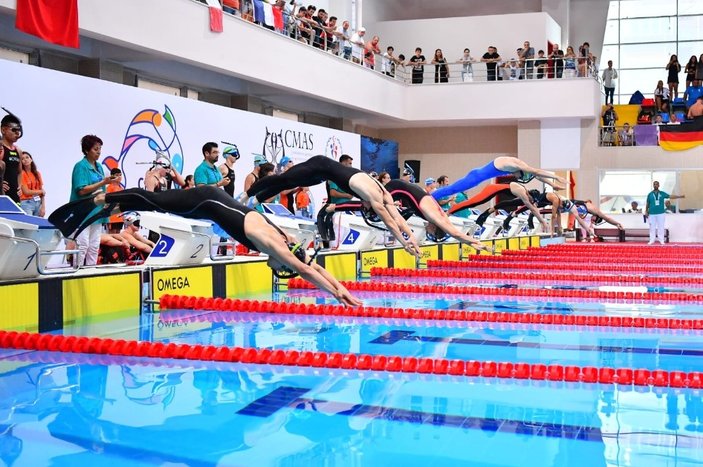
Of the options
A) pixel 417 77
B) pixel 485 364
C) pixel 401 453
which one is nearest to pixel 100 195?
pixel 485 364

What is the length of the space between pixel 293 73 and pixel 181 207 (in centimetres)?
1040

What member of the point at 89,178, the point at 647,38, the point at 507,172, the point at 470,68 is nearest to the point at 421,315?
the point at 89,178

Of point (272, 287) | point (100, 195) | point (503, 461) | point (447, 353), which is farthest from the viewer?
point (272, 287)

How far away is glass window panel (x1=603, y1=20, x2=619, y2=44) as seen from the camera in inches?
1109

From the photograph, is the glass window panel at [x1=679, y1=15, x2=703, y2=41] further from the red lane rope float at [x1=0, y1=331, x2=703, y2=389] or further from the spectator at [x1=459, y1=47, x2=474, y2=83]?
the red lane rope float at [x1=0, y1=331, x2=703, y2=389]

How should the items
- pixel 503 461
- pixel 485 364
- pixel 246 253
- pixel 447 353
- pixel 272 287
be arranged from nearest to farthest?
1. pixel 503 461
2. pixel 485 364
3. pixel 447 353
4. pixel 272 287
5. pixel 246 253

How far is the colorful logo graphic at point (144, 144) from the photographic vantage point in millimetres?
10210

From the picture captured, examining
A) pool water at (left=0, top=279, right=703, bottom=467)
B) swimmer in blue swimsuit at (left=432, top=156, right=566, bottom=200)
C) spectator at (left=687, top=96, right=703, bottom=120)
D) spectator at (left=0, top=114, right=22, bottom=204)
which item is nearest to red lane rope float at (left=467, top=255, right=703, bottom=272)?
swimmer in blue swimsuit at (left=432, top=156, right=566, bottom=200)

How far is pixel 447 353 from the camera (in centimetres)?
528

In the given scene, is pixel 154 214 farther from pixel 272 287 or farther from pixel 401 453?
pixel 401 453

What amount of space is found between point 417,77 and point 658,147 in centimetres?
671

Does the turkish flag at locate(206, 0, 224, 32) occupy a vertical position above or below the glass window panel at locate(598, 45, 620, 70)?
below

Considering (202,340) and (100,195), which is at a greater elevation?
(100,195)

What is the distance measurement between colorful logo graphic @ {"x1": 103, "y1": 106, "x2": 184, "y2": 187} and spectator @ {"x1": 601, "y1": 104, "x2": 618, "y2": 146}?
15002 mm
